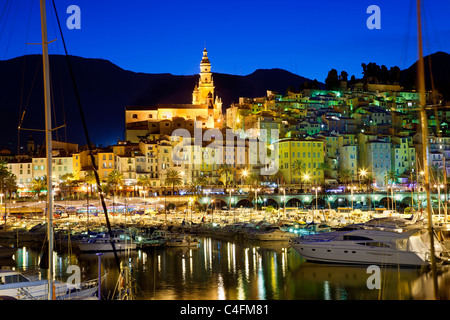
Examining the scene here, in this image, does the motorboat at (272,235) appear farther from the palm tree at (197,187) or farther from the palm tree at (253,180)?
the palm tree at (253,180)

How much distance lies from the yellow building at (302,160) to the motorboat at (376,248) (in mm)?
51663

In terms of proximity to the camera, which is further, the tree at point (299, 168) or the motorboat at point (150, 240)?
the tree at point (299, 168)

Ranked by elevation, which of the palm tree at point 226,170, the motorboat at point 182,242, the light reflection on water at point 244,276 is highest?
the palm tree at point 226,170

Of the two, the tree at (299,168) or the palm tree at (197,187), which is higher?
the tree at (299,168)

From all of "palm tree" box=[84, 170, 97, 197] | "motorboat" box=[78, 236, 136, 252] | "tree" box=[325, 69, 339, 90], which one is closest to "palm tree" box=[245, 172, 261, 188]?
"palm tree" box=[84, 170, 97, 197]

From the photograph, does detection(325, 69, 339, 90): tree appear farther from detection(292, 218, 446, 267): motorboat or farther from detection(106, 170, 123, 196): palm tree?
detection(292, 218, 446, 267): motorboat

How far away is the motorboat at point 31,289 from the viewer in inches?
703

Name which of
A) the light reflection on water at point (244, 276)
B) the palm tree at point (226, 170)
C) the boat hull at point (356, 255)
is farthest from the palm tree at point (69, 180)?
the boat hull at point (356, 255)

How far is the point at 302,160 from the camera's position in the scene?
83625 millimetres

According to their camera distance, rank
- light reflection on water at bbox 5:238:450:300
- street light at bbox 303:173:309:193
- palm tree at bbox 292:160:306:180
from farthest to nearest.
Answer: street light at bbox 303:173:309:193, palm tree at bbox 292:160:306:180, light reflection on water at bbox 5:238:450:300

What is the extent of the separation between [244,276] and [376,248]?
712cm

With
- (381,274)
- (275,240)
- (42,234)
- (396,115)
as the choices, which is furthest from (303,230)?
(396,115)

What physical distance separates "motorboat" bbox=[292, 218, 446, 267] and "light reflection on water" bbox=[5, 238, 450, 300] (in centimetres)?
60

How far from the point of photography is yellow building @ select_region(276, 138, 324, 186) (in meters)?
83.2
